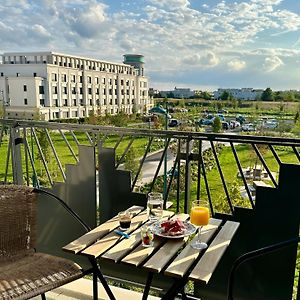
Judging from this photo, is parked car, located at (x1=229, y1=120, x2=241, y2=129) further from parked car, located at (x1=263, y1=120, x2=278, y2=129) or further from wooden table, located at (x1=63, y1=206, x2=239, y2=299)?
wooden table, located at (x1=63, y1=206, x2=239, y2=299)

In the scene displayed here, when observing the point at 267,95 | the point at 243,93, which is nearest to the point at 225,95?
the point at 243,93

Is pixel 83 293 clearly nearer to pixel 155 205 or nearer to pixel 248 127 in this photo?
pixel 155 205

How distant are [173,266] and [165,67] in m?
20.9

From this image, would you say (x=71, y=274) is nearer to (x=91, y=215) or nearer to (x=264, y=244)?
(x=91, y=215)

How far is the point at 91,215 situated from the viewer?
105 inches

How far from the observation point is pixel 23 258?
6.49ft

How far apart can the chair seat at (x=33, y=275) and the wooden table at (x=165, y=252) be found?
247 mm

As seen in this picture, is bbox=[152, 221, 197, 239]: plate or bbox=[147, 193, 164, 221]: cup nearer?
bbox=[152, 221, 197, 239]: plate

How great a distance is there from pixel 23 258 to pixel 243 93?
43.9 meters

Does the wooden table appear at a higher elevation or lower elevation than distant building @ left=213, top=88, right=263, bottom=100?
lower

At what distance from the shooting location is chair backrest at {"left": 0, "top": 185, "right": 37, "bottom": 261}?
6.57 ft

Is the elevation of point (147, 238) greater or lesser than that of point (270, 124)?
lesser

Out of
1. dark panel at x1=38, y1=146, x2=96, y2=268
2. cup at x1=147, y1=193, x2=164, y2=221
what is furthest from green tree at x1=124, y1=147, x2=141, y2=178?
cup at x1=147, y1=193, x2=164, y2=221

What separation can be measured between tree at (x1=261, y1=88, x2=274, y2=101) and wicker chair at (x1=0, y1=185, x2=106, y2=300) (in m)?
33.0
